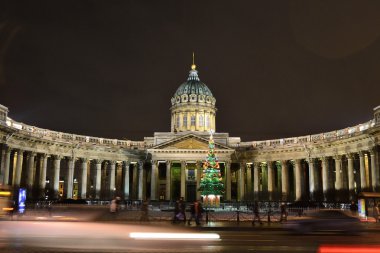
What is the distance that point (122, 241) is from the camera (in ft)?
58.2

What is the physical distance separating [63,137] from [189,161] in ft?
81.6

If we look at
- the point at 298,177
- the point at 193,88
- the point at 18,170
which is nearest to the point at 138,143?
the point at 193,88

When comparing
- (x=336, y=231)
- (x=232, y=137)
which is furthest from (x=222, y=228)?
(x=232, y=137)

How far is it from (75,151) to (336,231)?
5929 centimetres

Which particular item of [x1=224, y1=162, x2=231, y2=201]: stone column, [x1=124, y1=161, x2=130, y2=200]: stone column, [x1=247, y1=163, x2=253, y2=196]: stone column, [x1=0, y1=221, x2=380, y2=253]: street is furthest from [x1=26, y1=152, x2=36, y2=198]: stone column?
[x1=0, y1=221, x2=380, y2=253]: street

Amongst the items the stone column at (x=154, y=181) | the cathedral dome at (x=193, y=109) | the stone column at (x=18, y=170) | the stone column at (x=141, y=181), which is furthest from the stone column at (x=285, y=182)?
the stone column at (x=18, y=170)

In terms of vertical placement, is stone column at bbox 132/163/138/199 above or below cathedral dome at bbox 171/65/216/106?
below

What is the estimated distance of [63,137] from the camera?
7300 centimetres

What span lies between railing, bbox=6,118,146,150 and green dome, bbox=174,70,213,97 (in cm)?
2276

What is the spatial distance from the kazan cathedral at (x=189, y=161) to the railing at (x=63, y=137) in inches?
7.0

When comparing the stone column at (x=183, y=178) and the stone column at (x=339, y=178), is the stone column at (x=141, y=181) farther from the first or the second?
the stone column at (x=339, y=178)

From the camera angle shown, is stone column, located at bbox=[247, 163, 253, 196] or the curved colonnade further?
stone column, located at bbox=[247, 163, 253, 196]

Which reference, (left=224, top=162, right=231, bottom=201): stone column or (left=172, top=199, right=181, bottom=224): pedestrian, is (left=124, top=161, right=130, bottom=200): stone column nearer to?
(left=224, top=162, right=231, bottom=201): stone column

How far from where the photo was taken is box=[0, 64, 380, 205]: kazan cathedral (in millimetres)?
62688
